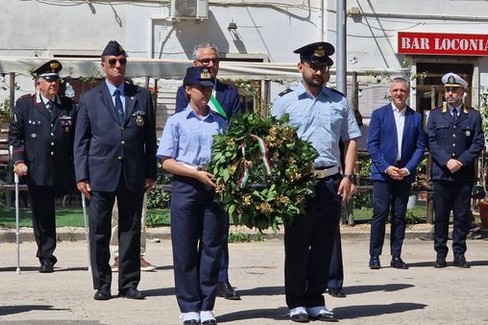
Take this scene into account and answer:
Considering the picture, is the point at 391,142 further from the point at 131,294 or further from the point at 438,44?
the point at 438,44

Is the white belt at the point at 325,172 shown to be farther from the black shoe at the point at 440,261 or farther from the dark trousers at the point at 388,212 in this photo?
the black shoe at the point at 440,261

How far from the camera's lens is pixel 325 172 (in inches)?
389

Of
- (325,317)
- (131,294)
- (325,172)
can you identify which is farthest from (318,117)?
(131,294)

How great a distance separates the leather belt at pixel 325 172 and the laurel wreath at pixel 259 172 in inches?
9.0

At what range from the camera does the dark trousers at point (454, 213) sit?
14.0 meters

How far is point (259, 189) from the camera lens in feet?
30.8

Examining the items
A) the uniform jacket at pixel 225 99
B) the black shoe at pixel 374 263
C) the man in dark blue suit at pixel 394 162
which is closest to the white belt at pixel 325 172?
the uniform jacket at pixel 225 99

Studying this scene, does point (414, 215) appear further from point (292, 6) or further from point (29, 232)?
point (292, 6)

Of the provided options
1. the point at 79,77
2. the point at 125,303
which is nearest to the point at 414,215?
the point at 79,77

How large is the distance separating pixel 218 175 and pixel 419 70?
1848 cm

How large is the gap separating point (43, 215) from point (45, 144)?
78cm

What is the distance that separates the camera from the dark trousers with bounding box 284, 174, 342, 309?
9742mm

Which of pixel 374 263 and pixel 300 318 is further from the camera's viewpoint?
pixel 374 263

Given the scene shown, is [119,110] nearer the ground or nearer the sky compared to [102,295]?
Result: nearer the sky
